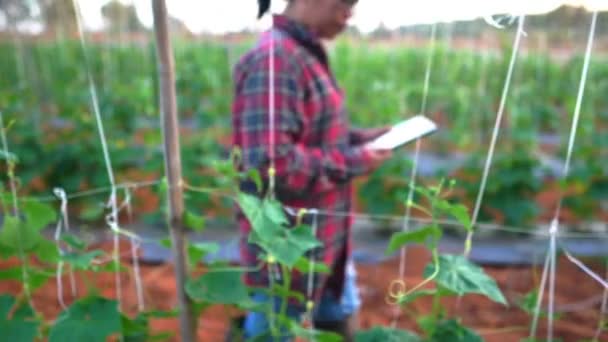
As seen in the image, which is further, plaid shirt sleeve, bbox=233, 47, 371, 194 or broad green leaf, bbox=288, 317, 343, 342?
plaid shirt sleeve, bbox=233, 47, 371, 194

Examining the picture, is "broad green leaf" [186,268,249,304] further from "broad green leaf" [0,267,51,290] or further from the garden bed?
the garden bed

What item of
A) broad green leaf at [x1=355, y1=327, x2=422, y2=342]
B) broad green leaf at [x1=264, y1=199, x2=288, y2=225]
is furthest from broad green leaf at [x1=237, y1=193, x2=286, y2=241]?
broad green leaf at [x1=355, y1=327, x2=422, y2=342]

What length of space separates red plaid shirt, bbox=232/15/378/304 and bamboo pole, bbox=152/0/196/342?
409 millimetres

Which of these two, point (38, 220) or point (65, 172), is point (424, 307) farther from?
point (65, 172)

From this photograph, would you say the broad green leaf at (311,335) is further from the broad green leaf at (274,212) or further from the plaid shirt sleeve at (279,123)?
the plaid shirt sleeve at (279,123)

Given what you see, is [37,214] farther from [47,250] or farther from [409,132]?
[409,132]

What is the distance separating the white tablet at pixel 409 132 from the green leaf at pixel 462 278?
334 mm

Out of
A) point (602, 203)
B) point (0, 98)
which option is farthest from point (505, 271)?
point (0, 98)

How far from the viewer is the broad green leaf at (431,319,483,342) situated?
3.60ft

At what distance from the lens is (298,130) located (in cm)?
151

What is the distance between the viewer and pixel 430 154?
493 cm

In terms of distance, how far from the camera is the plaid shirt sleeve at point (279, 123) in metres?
1.44

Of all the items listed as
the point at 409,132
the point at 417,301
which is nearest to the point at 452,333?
the point at 409,132

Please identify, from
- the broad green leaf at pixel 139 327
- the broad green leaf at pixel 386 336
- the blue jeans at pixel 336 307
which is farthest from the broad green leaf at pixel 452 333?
the blue jeans at pixel 336 307
